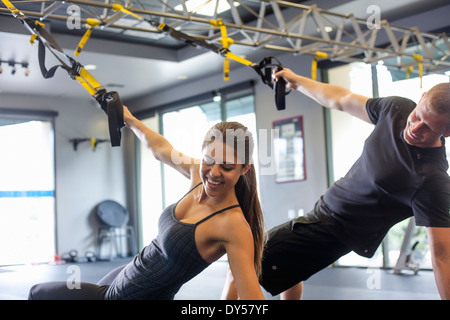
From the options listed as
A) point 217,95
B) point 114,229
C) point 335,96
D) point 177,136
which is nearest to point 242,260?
point 335,96

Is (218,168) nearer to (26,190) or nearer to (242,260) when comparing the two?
(242,260)

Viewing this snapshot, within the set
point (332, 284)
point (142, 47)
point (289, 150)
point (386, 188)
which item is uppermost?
point (142, 47)

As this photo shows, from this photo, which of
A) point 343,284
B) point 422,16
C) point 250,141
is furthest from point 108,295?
point 422,16

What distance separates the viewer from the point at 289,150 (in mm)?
8172

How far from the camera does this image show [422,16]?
21.5 feet

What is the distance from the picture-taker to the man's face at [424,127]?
6.07ft

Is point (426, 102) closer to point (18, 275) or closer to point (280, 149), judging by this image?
point (280, 149)

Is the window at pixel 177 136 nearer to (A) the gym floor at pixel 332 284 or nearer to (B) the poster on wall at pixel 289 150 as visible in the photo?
(B) the poster on wall at pixel 289 150

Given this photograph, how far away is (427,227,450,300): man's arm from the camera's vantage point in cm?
188

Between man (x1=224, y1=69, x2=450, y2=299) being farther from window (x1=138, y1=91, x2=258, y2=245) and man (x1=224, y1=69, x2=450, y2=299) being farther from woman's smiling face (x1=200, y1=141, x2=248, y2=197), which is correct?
window (x1=138, y1=91, x2=258, y2=245)

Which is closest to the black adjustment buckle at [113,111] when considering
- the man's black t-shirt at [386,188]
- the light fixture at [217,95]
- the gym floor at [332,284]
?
the man's black t-shirt at [386,188]

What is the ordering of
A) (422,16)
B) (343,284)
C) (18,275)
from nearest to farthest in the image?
(343,284) < (422,16) < (18,275)

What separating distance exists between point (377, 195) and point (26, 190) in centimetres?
899
